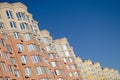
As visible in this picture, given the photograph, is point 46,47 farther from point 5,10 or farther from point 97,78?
point 97,78

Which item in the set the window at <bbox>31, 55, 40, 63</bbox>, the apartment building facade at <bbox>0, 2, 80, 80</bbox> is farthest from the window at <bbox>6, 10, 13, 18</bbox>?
the window at <bbox>31, 55, 40, 63</bbox>

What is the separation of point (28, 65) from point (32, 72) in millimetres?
1857

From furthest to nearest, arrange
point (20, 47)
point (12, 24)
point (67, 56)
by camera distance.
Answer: point (67, 56), point (12, 24), point (20, 47)

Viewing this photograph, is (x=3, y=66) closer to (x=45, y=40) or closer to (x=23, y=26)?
(x=23, y=26)

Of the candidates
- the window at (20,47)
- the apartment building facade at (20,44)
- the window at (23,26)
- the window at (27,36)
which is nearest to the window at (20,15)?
the apartment building facade at (20,44)

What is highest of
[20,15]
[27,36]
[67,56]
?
[67,56]

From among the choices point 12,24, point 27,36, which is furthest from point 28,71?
point 12,24

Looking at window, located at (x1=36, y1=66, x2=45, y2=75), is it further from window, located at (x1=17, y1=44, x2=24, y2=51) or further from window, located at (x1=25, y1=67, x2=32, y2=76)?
window, located at (x1=17, y1=44, x2=24, y2=51)

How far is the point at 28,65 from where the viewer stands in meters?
63.9

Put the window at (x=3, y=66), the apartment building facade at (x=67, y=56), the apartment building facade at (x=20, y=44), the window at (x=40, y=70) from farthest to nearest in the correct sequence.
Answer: the apartment building facade at (x=67, y=56) → the window at (x=40, y=70) → the apartment building facade at (x=20, y=44) → the window at (x=3, y=66)

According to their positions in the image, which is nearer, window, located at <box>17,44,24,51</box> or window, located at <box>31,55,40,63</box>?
window, located at <box>17,44,24,51</box>

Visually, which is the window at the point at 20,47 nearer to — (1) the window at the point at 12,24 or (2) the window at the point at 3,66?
(1) the window at the point at 12,24

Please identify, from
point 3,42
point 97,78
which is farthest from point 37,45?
point 97,78

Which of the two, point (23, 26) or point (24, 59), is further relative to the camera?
point (23, 26)
